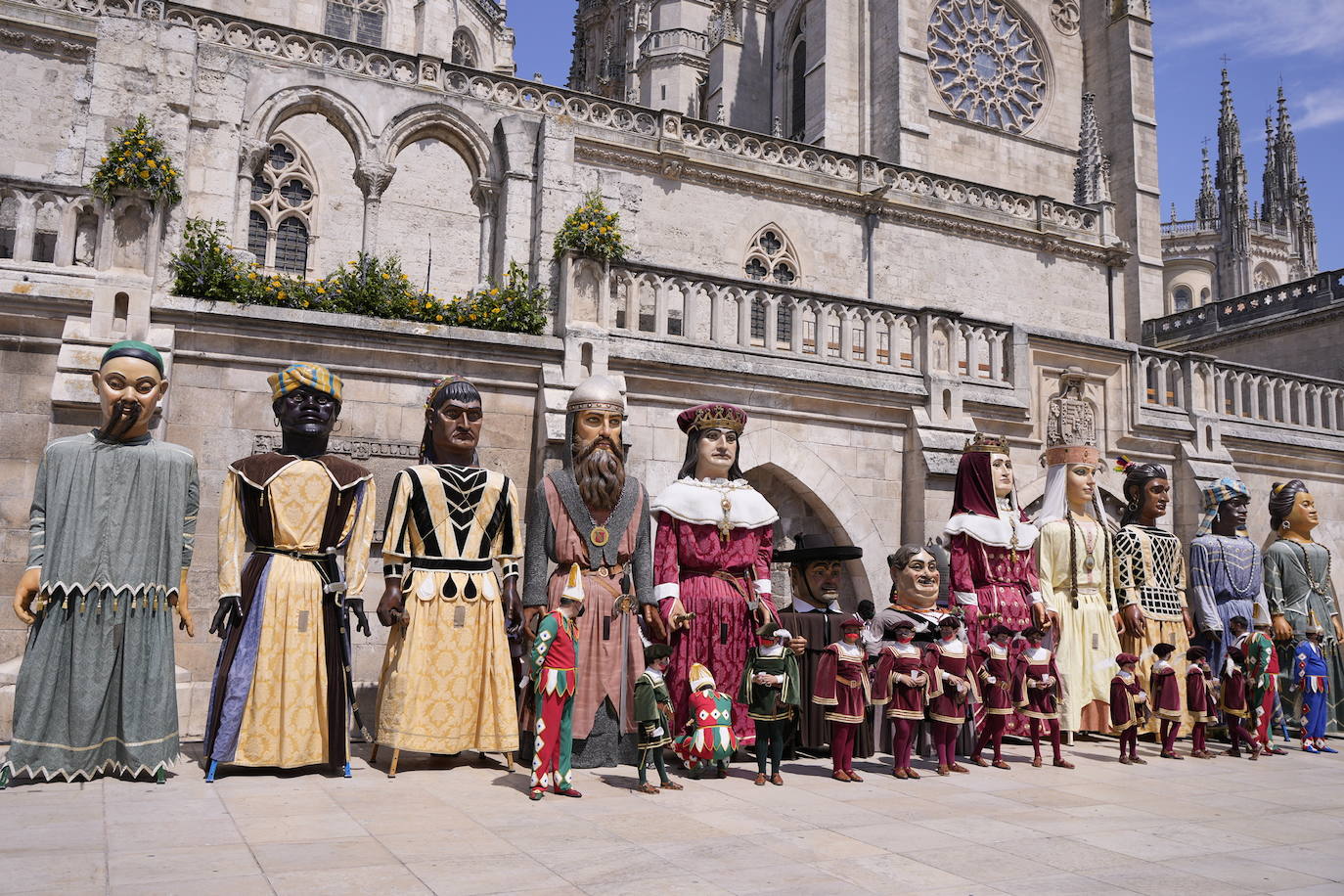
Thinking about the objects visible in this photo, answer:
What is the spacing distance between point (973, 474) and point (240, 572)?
526 centimetres

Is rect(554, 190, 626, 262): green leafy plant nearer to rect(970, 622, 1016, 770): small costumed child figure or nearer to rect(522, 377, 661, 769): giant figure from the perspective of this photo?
rect(522, 377, 661, 769): giant figure

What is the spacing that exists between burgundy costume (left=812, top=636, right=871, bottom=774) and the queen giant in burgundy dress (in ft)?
1.63

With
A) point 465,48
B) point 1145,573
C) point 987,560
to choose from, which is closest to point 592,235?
point 987,560

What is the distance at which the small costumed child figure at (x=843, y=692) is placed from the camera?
20.7 feet

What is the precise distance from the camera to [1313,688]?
847 cm

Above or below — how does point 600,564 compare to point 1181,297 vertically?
below

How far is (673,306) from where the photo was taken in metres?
17.4

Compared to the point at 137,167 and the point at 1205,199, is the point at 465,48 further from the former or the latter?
the point at 1205,199

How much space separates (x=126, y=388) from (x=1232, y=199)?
61.8 m

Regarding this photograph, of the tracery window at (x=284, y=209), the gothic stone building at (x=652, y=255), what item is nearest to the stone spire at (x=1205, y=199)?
the gothic stone building at (x=652, y=255)

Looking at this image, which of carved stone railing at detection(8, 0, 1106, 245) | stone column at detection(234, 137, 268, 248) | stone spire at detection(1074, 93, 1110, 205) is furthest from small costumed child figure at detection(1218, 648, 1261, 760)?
stone spire at detection(1074, 93, 1110, 205)

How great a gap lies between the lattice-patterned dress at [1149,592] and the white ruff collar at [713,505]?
11.2ft

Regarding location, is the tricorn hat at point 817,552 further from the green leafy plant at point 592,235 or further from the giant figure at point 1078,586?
the green leafy plant at point 592,235

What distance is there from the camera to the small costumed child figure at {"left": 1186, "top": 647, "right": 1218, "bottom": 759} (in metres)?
7.59
